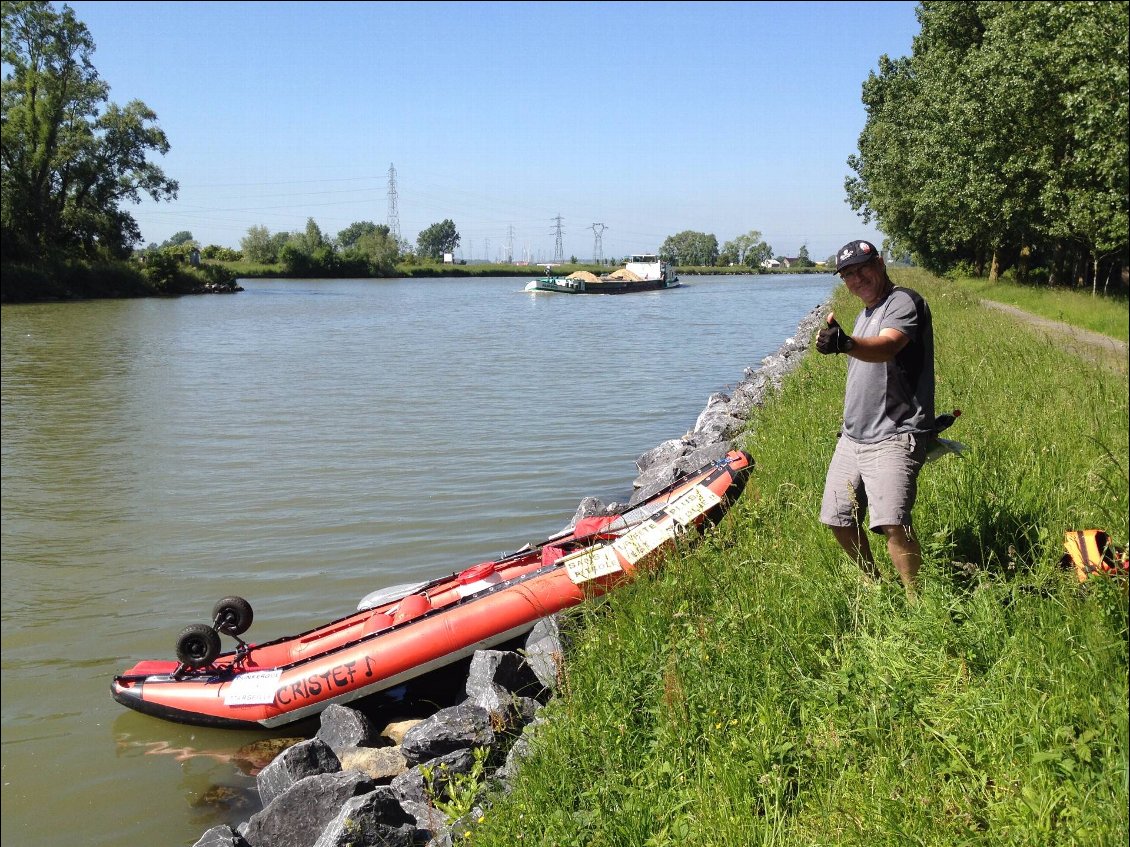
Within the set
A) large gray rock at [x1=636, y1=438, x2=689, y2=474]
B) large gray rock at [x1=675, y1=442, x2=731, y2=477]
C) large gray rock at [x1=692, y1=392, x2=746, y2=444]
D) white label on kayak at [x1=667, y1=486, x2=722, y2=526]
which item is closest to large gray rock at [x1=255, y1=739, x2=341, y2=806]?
white label on kayak at [x1=667, y1=486, x2=722, y2=526]

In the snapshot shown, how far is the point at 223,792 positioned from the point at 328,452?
9.55m

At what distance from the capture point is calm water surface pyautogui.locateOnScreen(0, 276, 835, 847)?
6.48m

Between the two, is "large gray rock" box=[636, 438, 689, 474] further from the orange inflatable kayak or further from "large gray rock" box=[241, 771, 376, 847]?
"large gray rock" box=[241, 771, 376, 847]

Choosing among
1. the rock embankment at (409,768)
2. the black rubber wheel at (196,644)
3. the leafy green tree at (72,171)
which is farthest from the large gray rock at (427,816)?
the leafy green tree at (72,171)

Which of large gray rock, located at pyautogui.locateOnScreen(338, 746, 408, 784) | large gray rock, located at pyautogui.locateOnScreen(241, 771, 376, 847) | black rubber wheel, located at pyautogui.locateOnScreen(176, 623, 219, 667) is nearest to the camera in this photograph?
large gray rock, located at pyautogui.locateOnScreen(241, 771, 376, 847)

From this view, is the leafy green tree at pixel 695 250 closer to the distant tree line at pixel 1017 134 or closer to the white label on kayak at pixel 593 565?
the distant tree line at pixel 1017 134

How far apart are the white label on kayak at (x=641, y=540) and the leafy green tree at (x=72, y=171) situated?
170 feet

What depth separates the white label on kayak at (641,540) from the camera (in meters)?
6.66

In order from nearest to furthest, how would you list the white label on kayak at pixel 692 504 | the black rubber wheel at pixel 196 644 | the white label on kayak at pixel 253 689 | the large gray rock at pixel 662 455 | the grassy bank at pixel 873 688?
the grassy bank at pixel 873 688 < the white label on kayak at pixel 253 689 < the white label on kayak at pixel 692 504 < the black rubber wheel at pixel 196 644 < the large gray rock at pixel 662 455

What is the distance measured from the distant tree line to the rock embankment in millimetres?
9017

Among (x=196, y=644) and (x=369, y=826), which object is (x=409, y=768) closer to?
(x=369, y=826)

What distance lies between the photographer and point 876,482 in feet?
14.8

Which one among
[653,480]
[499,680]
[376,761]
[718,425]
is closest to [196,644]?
[376,761]

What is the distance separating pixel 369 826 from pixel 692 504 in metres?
3.43
